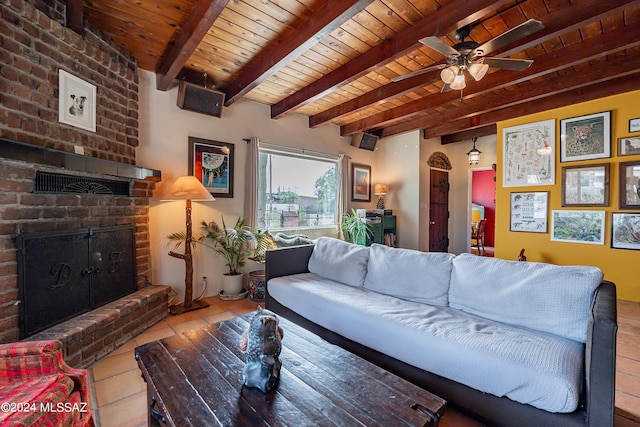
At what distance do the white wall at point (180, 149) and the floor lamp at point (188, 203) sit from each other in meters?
0.26

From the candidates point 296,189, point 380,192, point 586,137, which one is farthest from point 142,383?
point 586,137

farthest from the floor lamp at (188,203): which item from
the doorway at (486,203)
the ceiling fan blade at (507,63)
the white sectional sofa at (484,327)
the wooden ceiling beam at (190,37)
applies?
the doorway at (486,203)

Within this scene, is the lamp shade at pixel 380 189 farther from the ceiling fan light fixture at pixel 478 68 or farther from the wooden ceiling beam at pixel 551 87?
the ceiling fan light fixture at pixel 478 68

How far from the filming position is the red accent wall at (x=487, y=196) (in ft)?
26.3

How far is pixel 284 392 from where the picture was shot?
1.06 metres

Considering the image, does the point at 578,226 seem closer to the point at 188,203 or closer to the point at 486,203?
the point at 486,203

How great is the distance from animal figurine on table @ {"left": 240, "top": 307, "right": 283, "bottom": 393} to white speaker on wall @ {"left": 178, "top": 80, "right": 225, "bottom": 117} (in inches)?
121

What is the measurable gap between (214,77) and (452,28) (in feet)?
8.63

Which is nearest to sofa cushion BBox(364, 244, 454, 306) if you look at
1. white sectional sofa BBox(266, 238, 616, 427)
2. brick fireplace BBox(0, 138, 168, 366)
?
white sectional sofa BBox(266, 238, 616, 427)

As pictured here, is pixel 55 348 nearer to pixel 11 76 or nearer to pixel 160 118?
pixel 11 76

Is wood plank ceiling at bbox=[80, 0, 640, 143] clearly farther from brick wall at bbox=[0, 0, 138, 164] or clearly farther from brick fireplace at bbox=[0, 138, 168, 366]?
brick fireplace at bbox=[0, 138, 168, 366]

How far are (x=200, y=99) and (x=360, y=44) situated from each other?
197cm

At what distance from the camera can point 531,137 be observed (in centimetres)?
417

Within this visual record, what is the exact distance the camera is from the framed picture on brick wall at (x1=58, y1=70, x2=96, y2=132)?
2125 millimetres
